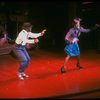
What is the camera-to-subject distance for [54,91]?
10.3 meters

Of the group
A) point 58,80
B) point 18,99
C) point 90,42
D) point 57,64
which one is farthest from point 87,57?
point 18,99

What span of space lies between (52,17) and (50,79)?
841cm

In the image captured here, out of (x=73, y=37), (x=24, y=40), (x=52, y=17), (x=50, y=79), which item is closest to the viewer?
(x=24, y=40)

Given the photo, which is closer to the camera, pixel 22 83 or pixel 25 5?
pixel 22 83

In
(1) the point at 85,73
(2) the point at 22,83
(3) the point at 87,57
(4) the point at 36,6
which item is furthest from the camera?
(4) the point at 36,6

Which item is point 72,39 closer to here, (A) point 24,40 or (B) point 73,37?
(B) point 73,37

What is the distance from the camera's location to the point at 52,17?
65.4ft

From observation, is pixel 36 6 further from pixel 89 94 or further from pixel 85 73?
pixel 89 94

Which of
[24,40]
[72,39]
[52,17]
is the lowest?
[52,17]

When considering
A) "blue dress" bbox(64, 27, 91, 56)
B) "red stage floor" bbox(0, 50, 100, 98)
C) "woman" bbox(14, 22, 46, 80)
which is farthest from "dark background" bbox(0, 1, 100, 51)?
"woman" bbox(14, 22, 46, 80)

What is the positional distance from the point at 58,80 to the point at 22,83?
113 centimetres

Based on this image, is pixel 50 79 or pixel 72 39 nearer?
pixel 50 79

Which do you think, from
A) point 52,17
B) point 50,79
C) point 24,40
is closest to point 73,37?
point 50,79

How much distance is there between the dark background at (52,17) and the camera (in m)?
19.3
